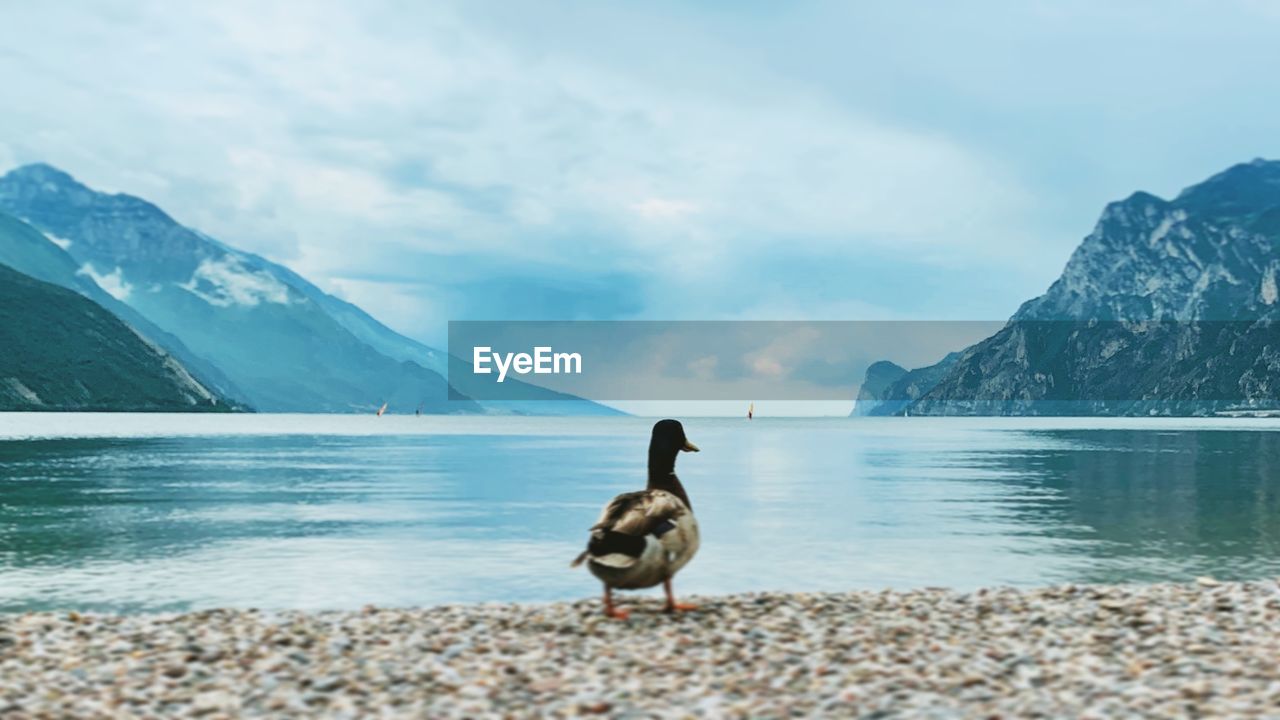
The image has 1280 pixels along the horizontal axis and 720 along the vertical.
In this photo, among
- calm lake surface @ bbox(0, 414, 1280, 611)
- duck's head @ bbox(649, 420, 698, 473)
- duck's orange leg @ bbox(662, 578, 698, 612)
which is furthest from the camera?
calm lake surface @ bbox(0, 414, 1280, 611)

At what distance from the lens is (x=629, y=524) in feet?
54.5

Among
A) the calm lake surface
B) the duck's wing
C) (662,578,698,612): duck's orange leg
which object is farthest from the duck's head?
the calm lake surface

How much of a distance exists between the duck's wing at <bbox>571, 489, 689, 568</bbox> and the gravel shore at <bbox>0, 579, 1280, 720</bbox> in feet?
3.86

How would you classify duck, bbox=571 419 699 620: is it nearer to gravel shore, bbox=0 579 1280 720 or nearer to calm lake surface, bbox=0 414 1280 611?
gravel shore, bbox=0 579 1280 720

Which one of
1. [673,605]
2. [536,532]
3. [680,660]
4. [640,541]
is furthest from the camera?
[536,532]

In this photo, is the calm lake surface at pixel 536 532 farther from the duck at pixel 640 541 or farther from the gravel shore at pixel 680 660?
the duck at pixel 640 541

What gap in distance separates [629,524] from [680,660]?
2.59 meters

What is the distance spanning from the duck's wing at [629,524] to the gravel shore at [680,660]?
1.18m

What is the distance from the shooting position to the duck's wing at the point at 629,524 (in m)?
16.6

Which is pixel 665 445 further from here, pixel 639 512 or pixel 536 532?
pixel 536 532

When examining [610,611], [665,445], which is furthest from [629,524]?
[665,445]

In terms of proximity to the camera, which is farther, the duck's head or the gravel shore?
the duck's head

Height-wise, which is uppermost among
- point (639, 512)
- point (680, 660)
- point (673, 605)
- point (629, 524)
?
point (639, 512)

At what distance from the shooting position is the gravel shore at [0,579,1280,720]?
12.3 m
